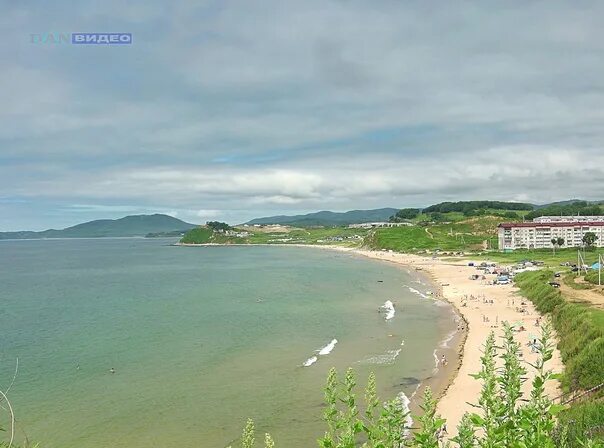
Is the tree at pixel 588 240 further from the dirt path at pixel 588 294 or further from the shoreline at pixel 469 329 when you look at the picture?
the dirt path at pixel 588 294

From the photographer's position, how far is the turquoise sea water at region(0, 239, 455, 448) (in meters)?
29.8

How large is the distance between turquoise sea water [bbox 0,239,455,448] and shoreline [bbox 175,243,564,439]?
2340 mm

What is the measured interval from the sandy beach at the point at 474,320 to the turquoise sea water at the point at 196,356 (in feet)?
Answer: 9.83

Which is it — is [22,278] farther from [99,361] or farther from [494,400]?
[494,400]

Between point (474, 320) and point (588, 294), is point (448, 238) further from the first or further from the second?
point (588, 294)

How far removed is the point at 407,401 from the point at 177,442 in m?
14.0

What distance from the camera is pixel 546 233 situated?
154 m

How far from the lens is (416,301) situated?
245ft

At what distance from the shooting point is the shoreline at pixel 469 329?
30609 millimetres

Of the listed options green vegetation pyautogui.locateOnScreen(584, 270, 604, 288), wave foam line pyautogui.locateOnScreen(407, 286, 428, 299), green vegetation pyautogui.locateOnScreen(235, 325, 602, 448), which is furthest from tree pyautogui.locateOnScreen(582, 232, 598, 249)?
green vegetation pyautogui.locateOnScreen(235, 325, 602, 448)

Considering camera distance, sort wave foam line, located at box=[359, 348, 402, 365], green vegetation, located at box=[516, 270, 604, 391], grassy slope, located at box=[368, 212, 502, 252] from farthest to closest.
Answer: grassy slope, located at box=[368, 212, 502, 252], wave foam line, located at box=[359, 348, 402, 365], green vegetation, located at box=[516, 270, 604, 391]

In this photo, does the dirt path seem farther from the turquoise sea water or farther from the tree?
the tree

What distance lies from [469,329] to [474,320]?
470cm

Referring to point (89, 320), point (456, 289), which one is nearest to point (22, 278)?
point (89, 320)
